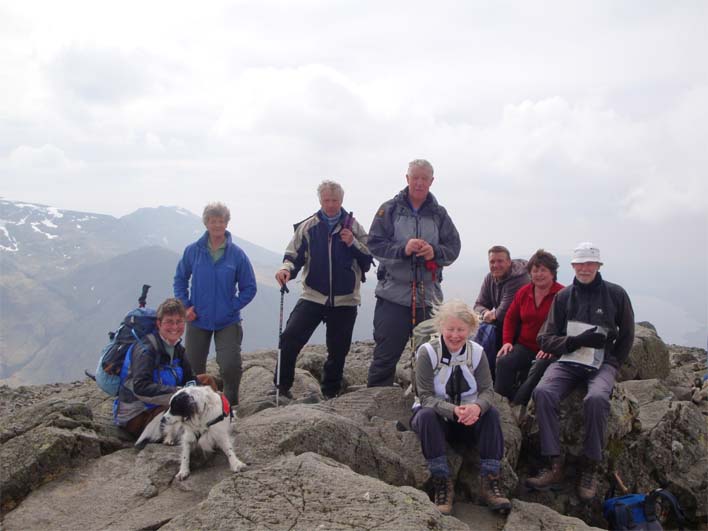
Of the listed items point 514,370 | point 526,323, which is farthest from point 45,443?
point 526,323

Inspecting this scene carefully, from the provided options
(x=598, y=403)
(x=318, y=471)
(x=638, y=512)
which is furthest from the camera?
Answer: (x=598, y=403)

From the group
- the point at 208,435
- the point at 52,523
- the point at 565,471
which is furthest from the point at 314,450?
the point at 565,471

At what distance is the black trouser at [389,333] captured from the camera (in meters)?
9.49

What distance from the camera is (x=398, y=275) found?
Answer: 31.3 ft

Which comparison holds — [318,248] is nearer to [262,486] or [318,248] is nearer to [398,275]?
[398,275]

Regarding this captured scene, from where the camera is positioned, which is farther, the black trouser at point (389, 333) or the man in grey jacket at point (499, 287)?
the man in grey jacket at point (499, 287)

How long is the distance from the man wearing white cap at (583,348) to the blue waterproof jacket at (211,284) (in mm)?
5576

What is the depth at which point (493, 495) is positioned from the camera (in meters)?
6.65

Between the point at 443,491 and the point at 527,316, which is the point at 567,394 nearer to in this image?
the point at 527,316

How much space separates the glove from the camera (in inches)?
314

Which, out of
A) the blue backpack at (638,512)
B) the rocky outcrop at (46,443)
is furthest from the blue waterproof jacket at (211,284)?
the blue backpack at (638,512)

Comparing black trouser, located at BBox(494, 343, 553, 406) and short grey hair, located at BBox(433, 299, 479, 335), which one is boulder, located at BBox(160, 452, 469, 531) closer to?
short grey hair, located at BBox(433, 299, 479, 335)

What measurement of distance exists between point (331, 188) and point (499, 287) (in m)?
4.27

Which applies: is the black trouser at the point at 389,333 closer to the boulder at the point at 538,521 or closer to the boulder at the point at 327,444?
the boulder at the point at 327,444
